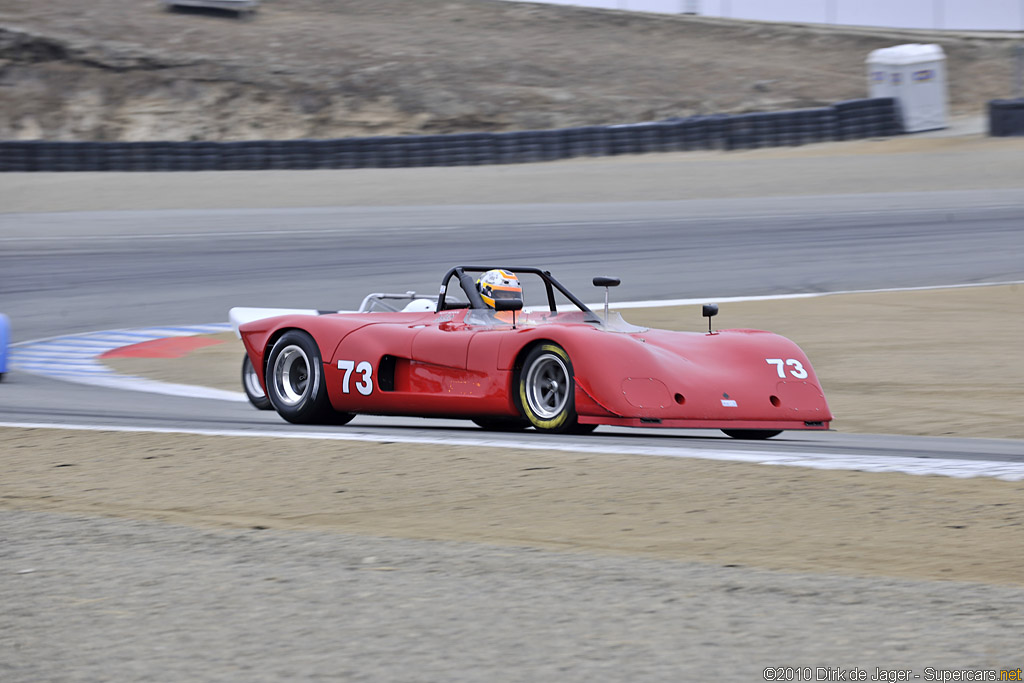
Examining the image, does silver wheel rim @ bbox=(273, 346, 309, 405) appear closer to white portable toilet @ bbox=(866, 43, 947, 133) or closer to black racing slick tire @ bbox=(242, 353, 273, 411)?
black racing slick tire @ bbox=(242, 353, 273, 411)

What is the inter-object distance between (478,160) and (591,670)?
24.2m

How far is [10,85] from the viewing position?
35.9 m

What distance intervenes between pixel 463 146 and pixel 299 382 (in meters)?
19.0

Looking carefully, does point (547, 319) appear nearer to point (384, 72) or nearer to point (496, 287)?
point (496, 287)

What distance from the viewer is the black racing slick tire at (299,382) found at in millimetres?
8188

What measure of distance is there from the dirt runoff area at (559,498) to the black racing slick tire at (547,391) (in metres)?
0.68

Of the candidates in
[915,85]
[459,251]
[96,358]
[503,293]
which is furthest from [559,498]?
[915,85]

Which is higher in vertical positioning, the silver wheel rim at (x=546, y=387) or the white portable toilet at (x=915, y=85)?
the white portable toilet at (x=915, y=85)

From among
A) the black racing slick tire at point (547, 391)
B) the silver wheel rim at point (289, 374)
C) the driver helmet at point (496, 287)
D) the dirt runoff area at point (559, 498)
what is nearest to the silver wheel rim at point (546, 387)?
the black racing slick tire at point (547, 391)

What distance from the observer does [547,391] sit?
7266 millimetres

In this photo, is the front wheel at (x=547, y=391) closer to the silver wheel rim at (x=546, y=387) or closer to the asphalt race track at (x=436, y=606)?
the silver wheel rim at (x=546, y=387)

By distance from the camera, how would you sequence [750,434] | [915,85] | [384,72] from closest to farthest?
[750,434] → [915,85] → [384,72]

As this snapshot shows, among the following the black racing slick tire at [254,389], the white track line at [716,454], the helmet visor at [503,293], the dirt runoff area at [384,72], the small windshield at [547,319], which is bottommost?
the white track line at [716,454]

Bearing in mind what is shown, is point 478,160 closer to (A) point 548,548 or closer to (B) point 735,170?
(B) point 735,170
